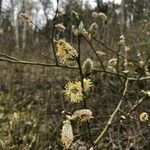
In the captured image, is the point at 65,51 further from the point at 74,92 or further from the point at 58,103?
the point at 58,103

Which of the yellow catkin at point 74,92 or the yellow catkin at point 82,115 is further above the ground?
the yellow catkin at point 74,92

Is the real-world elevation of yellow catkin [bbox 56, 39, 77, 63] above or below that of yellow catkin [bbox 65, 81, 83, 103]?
above

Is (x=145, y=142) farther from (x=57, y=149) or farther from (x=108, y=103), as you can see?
(x=108, y=103)

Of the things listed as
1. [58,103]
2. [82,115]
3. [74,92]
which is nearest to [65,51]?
[74,92]

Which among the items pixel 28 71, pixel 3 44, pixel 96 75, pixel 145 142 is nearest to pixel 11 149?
pixel 145 142

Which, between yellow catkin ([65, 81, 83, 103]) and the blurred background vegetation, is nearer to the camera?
yellow catkin ([65, 81, 83, 103])

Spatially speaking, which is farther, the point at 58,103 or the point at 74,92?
the point at 58,103

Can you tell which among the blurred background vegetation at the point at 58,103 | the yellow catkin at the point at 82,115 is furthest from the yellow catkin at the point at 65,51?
the blurred background vegetation at the point at 58,103

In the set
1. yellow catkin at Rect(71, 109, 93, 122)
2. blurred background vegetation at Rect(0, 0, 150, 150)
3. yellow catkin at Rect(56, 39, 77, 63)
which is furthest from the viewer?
blurred background vegetation at Rect(0, 0, 150, 150)

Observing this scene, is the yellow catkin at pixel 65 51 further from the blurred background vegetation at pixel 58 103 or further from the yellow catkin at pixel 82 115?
the blurred background vegetation at pixel 58 103

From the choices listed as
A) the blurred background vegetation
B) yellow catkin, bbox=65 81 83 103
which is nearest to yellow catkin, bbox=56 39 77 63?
yellow catkin, bbox=65 81 83 103

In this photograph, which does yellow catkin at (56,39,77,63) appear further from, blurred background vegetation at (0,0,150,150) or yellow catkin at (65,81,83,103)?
blurred background vegetation at (0,0,150,150)

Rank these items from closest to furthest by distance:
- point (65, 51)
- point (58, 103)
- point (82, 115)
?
point (82, 115), point (65, 51), point (58, 103)
